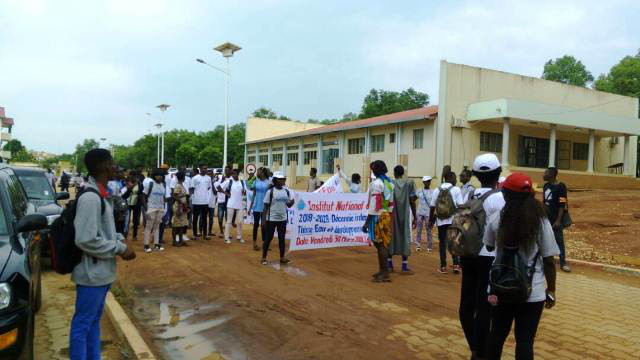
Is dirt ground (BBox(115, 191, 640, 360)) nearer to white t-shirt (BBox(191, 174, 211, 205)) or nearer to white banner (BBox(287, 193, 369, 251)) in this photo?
white banner (BBox(287, 193, 369, 251))

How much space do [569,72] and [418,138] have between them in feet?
99.1

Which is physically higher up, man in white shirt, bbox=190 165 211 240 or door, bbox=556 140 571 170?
door, bbox=556 140 571 170

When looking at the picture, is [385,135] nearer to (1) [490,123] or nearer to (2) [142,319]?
(1) [490,123]

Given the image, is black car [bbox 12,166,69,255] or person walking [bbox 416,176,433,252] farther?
person walking [bbox 416,176,433,252]

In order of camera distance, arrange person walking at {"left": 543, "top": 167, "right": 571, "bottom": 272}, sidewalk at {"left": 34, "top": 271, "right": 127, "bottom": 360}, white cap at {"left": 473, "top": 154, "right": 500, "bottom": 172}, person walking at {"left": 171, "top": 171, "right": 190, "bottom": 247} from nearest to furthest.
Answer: white cap at {"left": 473, "top": 154, "right": 500, "bottom": 172} → sidewalk at {"left": 34, "top": 271, "right": 127, "bottom": 360} → person walking at {"left": 543, "top": 167, "right": 571, "bottom": 272} → person walking at {"left": 171, "top": 171, "right": 190, "bottom": 247}

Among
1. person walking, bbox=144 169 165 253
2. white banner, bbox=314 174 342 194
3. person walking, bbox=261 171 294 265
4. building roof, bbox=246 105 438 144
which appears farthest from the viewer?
building roof, bbox=246 105 438 144

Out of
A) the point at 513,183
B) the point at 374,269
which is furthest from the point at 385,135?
the point at 513,183

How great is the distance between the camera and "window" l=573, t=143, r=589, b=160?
29.5 m

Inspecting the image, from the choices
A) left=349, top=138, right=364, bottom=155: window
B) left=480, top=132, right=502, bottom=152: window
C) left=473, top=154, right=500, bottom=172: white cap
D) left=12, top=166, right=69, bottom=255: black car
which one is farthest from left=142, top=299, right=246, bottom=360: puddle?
left=349, top=138, right=364, bottom=155: window

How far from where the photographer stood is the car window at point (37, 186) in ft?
29.1

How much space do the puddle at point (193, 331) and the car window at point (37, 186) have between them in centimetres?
431

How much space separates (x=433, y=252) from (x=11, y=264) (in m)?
8.82

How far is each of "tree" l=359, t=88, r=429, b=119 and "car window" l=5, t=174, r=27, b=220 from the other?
47.7 metres

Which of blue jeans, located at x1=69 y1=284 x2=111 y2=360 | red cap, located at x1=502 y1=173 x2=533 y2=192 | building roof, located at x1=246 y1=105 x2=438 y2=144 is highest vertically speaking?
building roof, located at x1=246 y1=105 x2=438 y2=144
